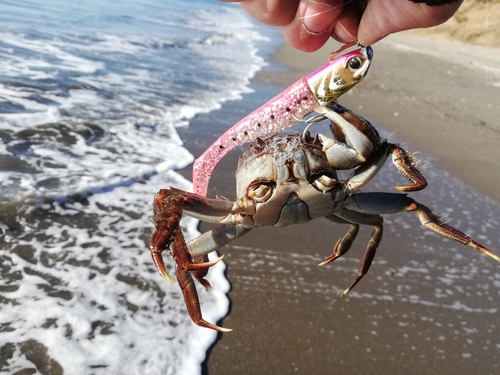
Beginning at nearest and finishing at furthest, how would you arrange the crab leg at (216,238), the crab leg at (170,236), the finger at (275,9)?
1. the crab leg at (170,236)
2. the finger at (275,9)
3. the crab leg at (216,238)

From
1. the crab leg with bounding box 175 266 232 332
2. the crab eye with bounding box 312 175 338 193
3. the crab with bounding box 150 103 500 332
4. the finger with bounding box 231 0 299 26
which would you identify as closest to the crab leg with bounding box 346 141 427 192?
the crab with bounding box 150 103 500 332

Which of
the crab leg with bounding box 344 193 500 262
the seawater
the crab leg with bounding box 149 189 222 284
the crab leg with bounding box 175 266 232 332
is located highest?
the crab leg with bounding box 344 193 500 262

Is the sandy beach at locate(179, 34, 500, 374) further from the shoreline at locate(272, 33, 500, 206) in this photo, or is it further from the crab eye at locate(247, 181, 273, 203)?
the crab eye at locate(247, 181, 273, 203)

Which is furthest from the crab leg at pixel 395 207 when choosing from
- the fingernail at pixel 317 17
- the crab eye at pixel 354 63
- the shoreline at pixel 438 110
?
the shoreline at pixel 438 110

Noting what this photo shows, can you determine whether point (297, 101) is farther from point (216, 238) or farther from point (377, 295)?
point (377, 295)

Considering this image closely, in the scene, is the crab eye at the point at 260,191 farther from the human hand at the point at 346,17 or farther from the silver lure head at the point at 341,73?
the human hand at the point at 346,17

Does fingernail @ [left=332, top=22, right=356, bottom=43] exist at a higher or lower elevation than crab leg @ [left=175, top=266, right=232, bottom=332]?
higher
